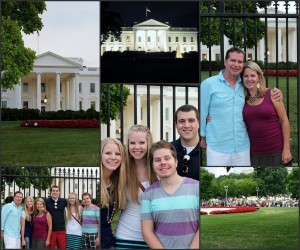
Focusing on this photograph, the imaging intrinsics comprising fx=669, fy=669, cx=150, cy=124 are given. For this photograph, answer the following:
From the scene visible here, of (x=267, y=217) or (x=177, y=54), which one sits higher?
(x=177, y=54)

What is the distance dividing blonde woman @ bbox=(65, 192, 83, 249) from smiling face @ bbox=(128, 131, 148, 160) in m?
1.11

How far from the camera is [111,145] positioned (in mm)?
7551

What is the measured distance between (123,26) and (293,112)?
232cm

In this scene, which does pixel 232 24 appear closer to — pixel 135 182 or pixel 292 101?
pixel 292 101

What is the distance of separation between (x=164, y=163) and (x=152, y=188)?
0.32 metres

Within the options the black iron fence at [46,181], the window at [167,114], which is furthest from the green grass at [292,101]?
the black iron fence at [46,181]

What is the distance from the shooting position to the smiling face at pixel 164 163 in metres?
7.27

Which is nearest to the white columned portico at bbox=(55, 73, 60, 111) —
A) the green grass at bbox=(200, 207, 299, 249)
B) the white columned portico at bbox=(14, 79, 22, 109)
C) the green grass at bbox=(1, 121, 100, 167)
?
the green grass at bbox=(1, 121, 100, 167)

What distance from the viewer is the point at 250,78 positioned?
7691mm

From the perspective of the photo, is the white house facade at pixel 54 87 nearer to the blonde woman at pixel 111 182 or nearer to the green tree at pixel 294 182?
the blonde woman at pixel 111 182

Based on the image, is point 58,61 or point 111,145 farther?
point 58,61

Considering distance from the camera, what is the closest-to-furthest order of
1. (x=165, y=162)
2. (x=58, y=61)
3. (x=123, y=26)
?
1. (x=165, y=162)
2. (x=123, y=26)
3. (x=58, y=61)

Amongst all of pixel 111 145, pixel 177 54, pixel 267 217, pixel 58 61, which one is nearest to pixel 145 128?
pixel 111 145

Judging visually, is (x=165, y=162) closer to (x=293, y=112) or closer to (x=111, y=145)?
(x=111, y=145)
